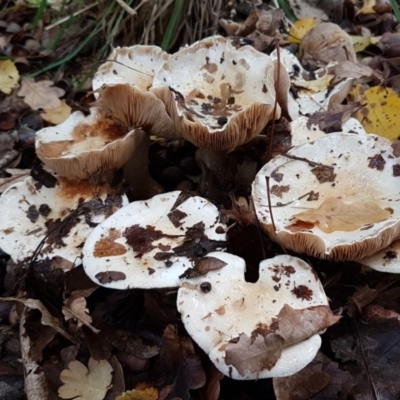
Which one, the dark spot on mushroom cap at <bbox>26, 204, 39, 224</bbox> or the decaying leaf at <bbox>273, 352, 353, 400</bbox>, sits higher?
the dark spot on mushroom cap at <bbox>26, 204, 39, 224</bbox>

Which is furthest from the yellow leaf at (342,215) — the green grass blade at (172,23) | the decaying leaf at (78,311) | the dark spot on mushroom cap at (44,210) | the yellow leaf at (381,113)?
the green grass blade at (172,23)

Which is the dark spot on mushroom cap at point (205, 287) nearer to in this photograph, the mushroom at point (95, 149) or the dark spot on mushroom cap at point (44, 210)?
the mushroom at point (95, 149)

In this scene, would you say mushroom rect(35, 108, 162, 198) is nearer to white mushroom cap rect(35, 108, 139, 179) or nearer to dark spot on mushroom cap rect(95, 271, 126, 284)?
white mushroom cap rect(35, 108, 139, 179)

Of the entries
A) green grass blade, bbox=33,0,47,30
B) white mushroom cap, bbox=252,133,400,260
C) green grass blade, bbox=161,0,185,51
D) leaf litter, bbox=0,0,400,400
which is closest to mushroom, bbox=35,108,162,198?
leaf litter, bbox=0,0,400,400

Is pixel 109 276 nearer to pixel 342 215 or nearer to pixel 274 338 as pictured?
pixel 274 338

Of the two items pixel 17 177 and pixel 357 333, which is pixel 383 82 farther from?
pixel 17 177
